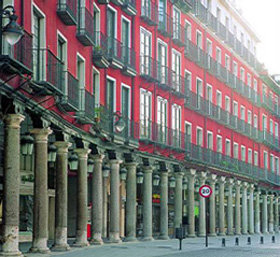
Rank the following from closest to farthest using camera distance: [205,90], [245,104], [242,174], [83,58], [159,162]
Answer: [83,58]
[159,162]
[205,90]
[242,174]
[245,104]

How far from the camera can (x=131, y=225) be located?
41.7m

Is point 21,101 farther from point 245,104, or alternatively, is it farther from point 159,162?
point 245,104

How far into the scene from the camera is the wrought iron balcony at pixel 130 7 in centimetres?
4166

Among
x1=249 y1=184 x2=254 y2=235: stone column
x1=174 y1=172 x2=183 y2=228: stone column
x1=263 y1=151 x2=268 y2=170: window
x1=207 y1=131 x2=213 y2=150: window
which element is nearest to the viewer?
x1=174 y1=172 x2=183 y2=228: stone column

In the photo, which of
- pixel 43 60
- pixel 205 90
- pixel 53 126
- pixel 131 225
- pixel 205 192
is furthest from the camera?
pixel 205 90

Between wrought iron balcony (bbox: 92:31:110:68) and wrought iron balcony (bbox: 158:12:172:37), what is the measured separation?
35.3 feet

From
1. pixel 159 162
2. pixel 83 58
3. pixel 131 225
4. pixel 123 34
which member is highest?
pixel 123 34

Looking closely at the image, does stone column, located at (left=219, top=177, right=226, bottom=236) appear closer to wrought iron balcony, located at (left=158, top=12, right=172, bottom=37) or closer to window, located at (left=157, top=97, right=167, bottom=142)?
window, located at (left=157, top=97, right=167, bottom=142)

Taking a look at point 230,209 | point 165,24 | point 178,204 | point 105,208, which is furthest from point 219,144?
point 105,208

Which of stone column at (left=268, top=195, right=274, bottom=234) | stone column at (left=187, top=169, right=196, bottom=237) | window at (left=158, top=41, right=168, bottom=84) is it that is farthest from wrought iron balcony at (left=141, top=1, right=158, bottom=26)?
stone column at (left=268, top=195, right=274, bottom=234)

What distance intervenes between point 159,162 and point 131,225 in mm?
6491

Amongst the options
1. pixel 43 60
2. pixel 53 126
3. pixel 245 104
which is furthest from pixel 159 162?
pixel 245 104

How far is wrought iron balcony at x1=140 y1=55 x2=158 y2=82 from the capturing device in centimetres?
4444

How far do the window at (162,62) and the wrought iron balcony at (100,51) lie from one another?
31.8 ft
